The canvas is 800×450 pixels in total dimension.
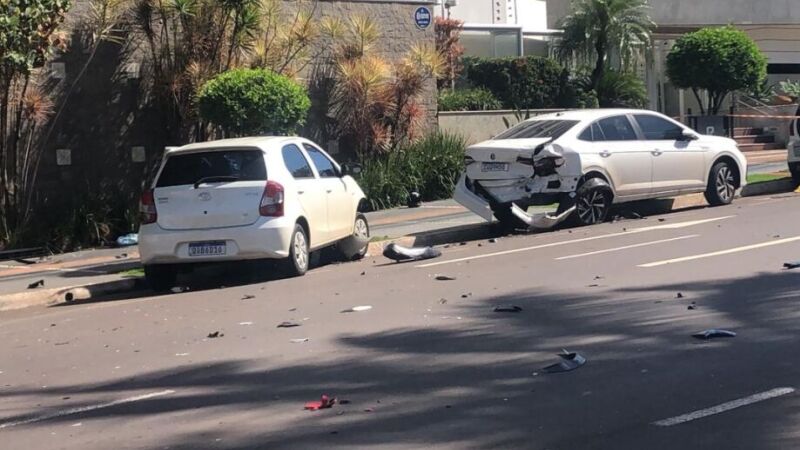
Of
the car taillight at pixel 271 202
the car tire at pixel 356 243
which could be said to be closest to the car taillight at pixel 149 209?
the car taillight at pixel 271 202

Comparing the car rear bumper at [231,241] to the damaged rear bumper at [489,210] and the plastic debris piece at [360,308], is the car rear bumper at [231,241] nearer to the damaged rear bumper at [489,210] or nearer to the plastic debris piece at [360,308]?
the plastic debris piece at [360,308]

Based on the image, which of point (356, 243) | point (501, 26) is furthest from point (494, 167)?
point (501, 26)

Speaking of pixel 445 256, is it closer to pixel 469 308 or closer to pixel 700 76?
pixel 469 308

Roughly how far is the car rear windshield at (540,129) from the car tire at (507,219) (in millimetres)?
1073

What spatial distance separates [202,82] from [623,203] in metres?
6.96

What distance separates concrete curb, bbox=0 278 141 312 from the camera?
42.6 ft

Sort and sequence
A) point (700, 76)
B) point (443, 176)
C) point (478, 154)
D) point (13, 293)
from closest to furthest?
1. point (13, 293)
2. point (478, 154)
3. point (443, 176)
4. point (700, 76)

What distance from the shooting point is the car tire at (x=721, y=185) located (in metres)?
18.3

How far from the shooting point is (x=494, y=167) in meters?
16.3

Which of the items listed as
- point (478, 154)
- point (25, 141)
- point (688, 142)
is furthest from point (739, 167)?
point (25, 141)

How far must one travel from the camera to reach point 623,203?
18188 mm

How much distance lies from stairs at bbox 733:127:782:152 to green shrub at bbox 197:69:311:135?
58.0 ft

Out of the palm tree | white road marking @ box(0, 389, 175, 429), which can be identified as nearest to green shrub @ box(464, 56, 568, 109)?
the palm tree

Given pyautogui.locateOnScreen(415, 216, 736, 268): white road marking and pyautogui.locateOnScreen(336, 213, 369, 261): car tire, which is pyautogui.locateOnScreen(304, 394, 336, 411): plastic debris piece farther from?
pyautogui.locateOnScreen(336, 213, 369, 261): car tire
